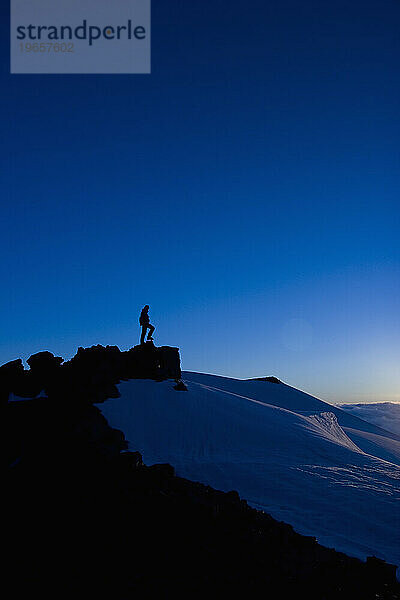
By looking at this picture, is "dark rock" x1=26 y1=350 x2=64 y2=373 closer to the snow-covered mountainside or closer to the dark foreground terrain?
the snow-covered mountainside

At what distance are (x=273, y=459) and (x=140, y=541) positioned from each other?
7965 mm

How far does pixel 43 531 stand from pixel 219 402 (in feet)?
41.6

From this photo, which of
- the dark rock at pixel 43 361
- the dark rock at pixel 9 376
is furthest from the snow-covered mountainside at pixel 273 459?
the dark rock at pixel 9 376

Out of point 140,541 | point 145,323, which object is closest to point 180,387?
point 145,323

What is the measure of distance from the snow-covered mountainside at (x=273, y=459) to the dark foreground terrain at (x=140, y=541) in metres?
1.21

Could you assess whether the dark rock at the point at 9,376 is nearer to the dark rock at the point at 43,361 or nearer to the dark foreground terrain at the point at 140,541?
the dark rock at the point at 43,361

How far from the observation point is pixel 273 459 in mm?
15508

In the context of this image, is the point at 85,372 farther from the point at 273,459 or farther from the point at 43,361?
the point at 273,459

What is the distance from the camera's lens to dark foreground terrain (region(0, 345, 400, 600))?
Result: 7473mm

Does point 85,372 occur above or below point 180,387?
above

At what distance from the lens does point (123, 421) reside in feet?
57.4

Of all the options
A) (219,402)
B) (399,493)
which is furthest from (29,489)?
(219,402)

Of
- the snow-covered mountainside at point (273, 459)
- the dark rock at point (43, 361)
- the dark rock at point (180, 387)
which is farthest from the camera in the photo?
the dark rock at point (180, 387)

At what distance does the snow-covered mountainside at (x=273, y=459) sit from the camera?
10.4m
